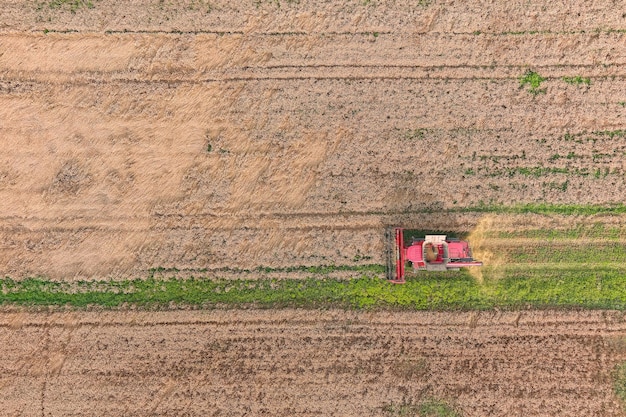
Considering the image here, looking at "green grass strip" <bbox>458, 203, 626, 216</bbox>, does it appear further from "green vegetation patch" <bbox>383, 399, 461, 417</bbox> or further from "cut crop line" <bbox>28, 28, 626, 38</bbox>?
"green vegetation patch" <bbox>383, 399, 461, 417</bbox>

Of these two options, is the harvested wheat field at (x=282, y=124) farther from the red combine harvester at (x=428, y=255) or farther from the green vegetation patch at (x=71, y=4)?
the red combine harvester at (x=428, y=255)

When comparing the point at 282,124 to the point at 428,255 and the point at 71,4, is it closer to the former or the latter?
the point at 428,255

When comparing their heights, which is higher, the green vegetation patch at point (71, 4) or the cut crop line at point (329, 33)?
the green vegetation patch at point (71, 4)

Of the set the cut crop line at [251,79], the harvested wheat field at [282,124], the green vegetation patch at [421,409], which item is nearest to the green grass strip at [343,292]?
the harvested wheat field at [282,124]

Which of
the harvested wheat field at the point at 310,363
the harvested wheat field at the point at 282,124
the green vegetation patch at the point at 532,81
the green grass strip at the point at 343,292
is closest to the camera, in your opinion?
the harvested wheat field at the point at 310,363

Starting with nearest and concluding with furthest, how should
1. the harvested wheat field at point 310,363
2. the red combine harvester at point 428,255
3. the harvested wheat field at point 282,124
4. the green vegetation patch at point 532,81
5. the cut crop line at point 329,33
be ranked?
the red combine harvester at point 428,255 < the harvested wheat field at point 310,363 < the harvested wheat field at point 282,124 < the green vegetation patch at point 532,81 < the cut crop line at point 329,33

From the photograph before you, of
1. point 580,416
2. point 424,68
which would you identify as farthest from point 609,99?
point 580,416

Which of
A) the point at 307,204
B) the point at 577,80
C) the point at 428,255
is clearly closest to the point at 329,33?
the point at 307,204

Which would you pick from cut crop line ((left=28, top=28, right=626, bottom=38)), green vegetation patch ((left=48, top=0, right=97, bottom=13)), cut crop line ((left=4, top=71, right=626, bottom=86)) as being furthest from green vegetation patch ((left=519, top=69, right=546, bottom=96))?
green vegetation patch ((left=48, top=0, right=97, bottom=13))

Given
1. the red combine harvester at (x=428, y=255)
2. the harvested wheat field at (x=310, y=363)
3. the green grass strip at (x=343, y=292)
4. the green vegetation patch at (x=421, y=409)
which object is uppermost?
the red combine harvester at (x=428, y=255)
